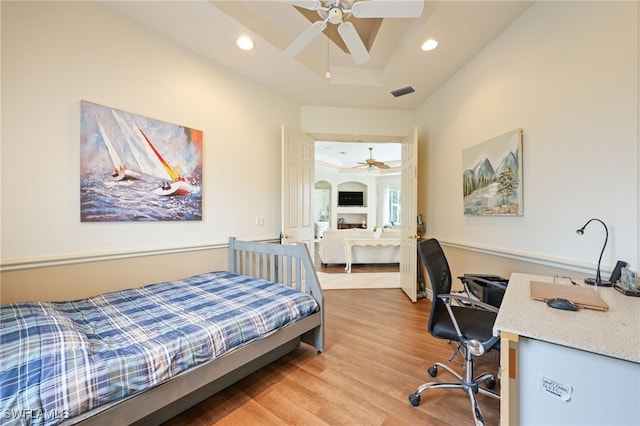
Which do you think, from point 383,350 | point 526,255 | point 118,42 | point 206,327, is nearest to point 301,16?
point 118,42

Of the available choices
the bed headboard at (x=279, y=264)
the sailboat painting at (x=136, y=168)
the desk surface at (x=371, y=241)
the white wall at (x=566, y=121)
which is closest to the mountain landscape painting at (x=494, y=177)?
the white wall at (x=566, y=121)

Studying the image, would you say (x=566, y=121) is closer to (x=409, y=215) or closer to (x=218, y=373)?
(x=409, y=215)

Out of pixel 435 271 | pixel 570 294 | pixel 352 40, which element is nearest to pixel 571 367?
pixel 570 294

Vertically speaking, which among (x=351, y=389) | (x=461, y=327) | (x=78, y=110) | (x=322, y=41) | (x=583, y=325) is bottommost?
(x=351, y=389)

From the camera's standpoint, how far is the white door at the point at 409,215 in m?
3.36

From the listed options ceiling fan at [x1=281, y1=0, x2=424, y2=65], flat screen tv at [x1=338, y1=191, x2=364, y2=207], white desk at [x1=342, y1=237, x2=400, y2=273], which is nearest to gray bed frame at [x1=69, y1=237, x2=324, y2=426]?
ceiling fan at [x1=281, y1=0, x2=424, y2=65]

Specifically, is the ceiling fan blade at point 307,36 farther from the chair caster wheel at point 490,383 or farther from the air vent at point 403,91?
the chair caster wheel at point 490,383

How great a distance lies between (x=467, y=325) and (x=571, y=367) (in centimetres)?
76

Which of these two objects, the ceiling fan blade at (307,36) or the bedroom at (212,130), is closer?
the bedroom at (212,130)

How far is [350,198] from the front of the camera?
10148 mm

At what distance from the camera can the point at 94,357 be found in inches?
42.8

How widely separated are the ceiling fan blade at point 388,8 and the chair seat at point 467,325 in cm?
194

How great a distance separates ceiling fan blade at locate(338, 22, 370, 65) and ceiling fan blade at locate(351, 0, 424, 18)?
116 millimetres

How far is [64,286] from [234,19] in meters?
2.44
